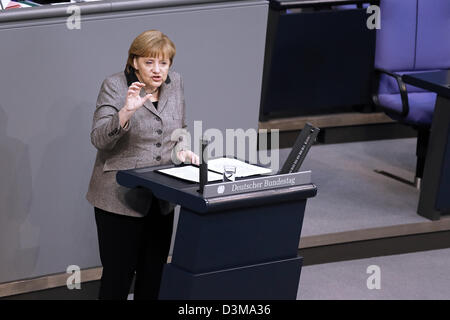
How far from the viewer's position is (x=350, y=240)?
4898mm

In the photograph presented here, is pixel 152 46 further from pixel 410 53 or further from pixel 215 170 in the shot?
pixel 410 53

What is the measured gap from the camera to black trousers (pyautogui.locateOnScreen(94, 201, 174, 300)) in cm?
342

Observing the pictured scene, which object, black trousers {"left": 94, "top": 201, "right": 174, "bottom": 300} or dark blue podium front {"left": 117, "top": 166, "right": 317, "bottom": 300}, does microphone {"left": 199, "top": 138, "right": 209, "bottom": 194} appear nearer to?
dark blue podium front {"left": 117, "top": 166, "right": 317, "bottom": 300}

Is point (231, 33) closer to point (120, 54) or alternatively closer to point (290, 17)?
point (120, 54)

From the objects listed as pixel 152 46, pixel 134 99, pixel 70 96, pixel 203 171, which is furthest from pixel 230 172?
pixel 70 96

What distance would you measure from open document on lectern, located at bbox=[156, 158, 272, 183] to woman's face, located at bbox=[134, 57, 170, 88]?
308 millimetres

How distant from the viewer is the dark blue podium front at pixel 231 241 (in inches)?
119

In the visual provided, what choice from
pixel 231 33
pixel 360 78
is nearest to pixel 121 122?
pixel 231 33

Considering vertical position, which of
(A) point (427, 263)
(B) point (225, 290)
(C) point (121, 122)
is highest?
(C) point (121, 122)

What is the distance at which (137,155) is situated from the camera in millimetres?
3389

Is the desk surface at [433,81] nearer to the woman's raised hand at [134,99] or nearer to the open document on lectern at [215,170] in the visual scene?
the open document on lectern at [215,170]

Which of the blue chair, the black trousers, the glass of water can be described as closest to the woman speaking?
the black trousers
